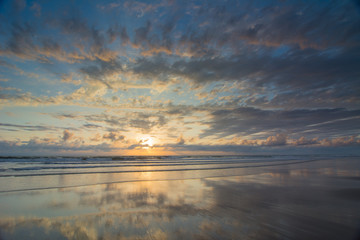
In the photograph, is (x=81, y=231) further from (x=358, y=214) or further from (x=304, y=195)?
(x=304, y=195)

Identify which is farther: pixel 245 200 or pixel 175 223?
pixel 245 200

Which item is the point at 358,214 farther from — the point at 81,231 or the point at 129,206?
the point at 81,231

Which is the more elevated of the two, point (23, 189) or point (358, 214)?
point (23, 189)

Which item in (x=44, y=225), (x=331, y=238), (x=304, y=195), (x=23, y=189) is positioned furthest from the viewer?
(x=23, y=189)

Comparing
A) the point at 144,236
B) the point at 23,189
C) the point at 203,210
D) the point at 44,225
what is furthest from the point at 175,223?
the point at 23,189

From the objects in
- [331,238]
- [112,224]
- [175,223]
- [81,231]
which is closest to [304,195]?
[331,238]

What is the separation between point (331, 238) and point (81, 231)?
714 centimetres

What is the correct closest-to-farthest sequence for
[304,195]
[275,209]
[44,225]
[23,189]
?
[44,225], [275,209], [304,195], [23,189]

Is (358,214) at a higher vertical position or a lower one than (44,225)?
lower

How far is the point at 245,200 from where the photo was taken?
8.55m

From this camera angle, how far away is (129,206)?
765cm

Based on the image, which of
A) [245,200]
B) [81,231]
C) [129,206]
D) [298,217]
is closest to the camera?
[81,231]

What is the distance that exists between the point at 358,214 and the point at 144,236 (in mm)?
8073

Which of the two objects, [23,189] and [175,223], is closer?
[175,223]
